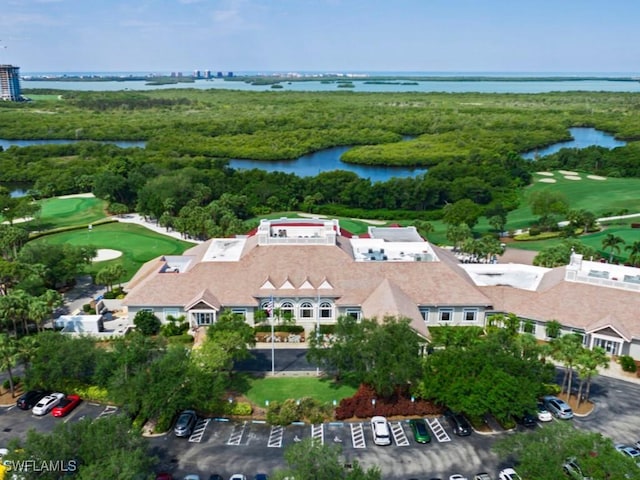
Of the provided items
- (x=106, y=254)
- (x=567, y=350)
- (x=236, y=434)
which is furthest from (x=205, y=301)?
(x=106, y=254)

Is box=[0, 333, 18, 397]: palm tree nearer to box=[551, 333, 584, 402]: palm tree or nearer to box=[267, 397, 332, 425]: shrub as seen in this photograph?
box=[267, 397, 332, 425]: shrub

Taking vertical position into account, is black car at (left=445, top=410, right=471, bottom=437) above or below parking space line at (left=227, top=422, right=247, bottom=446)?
above

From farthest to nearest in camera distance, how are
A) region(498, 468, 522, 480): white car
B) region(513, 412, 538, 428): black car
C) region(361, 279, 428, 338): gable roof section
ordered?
region(361, 279, 428, 338): gable roof section → region(513, 412, 538, 428): black car → region(498, 468, 522, 480): white car

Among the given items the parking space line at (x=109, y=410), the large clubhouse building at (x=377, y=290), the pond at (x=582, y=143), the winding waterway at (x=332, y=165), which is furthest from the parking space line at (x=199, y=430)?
the pond at (x=582, y=143)

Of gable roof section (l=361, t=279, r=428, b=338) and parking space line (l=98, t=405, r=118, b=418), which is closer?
parking space line (l=98, t=405, r=118, b=418)

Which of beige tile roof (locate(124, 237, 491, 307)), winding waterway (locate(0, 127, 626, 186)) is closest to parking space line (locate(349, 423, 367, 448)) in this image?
beige tile roof (locate(124, 237, 491, 307))

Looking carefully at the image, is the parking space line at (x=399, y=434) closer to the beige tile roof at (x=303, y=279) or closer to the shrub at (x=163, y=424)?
the shrub at (x=163, y=424)

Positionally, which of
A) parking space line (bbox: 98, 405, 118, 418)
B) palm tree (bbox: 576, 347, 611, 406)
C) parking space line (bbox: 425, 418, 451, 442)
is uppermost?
palm tree (bbox: 576, 347, 611, 406)

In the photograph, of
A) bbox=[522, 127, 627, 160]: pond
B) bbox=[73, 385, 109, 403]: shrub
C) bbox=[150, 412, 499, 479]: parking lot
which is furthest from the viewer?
bbox=[522, 127, 627, 160]: pond

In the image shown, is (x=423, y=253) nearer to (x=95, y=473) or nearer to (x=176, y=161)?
(x=95, y=473)
